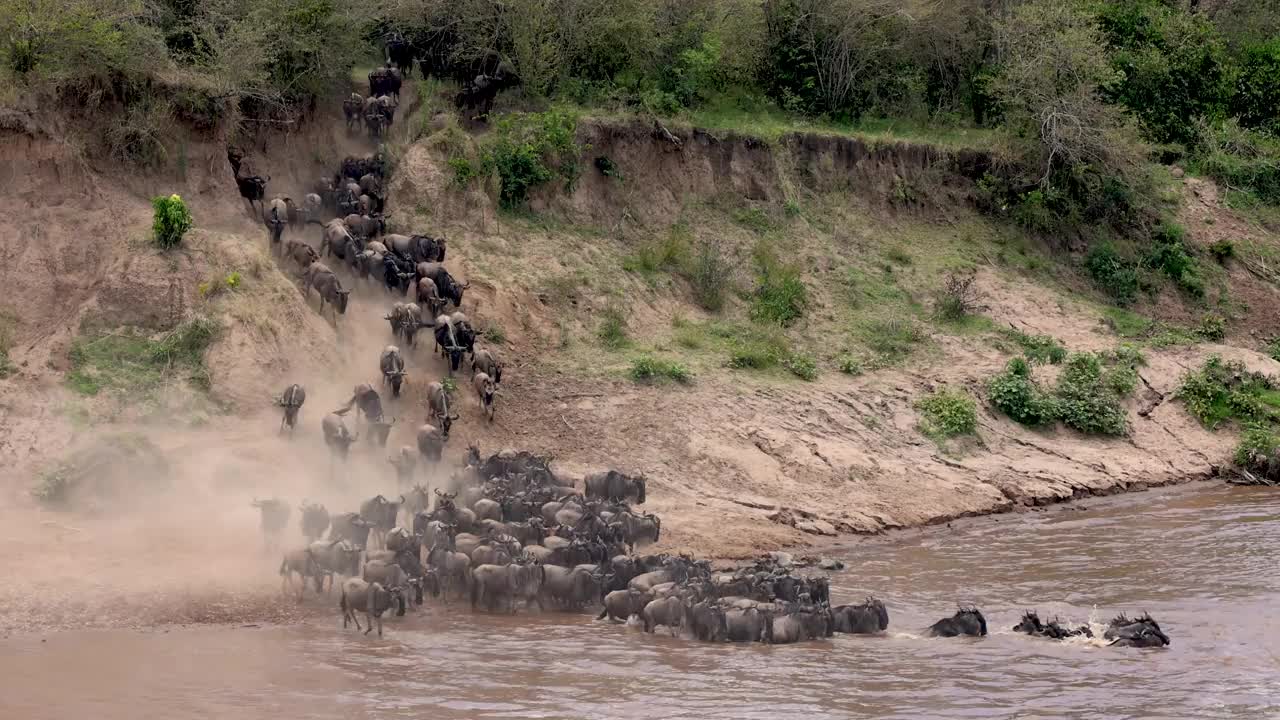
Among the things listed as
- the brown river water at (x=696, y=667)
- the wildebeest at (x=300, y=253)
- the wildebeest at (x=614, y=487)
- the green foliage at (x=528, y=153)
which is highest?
the green foliage at (x=528, y=153)

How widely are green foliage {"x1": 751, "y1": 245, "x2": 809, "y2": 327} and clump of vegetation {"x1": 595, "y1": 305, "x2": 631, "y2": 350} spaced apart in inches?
113

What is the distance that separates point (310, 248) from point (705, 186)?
30.3 feet

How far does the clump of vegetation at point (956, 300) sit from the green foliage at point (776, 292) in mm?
2644

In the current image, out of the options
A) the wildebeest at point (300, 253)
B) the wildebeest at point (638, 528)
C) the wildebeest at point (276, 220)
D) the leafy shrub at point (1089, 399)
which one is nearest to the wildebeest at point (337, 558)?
the wildebeest at point (638, 528)

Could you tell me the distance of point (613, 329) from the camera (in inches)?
954

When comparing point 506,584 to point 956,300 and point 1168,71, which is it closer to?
point 956,300

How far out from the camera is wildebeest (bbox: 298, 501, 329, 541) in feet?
54.3

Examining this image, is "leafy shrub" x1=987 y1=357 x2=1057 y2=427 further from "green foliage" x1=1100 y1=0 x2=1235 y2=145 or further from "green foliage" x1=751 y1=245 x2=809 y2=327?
"green foliage" x1=1100 y1=0 x2=1235 y2=145

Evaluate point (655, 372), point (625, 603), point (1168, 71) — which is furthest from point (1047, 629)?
point (1168, 71)

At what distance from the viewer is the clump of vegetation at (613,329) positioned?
79.1 feet

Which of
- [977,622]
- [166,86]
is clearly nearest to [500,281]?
[166,86]

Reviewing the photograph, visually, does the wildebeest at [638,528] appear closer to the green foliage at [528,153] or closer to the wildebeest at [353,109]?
the green foliage at [528,153]

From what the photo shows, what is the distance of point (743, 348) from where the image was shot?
24516 mm

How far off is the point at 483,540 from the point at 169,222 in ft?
26.6
